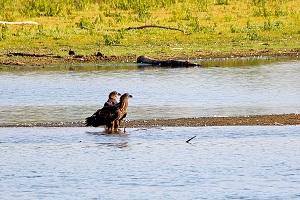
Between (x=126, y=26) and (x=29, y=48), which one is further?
(x=126, y=26)

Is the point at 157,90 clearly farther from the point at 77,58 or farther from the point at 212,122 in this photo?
the point at 77,58

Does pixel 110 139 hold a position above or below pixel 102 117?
below

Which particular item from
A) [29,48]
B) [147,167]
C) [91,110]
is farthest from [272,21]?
[147,167]

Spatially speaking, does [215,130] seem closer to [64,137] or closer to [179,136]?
[179,136]

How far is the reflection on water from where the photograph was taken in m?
19.8

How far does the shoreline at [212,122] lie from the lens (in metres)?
17.9

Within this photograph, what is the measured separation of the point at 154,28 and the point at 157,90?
37.4 ft

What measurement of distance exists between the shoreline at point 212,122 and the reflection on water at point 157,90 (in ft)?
1.78

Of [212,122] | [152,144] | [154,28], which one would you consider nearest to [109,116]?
[152,144]

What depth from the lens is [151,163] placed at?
48.3 feet

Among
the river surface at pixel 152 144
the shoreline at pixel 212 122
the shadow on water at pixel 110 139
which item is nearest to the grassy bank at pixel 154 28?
the river surface at pixel 152 144

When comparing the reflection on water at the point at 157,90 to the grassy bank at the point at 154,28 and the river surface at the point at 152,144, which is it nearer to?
the river surface at the point at 152,144

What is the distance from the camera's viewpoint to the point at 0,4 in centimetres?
3922

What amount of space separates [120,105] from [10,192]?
185 inches
